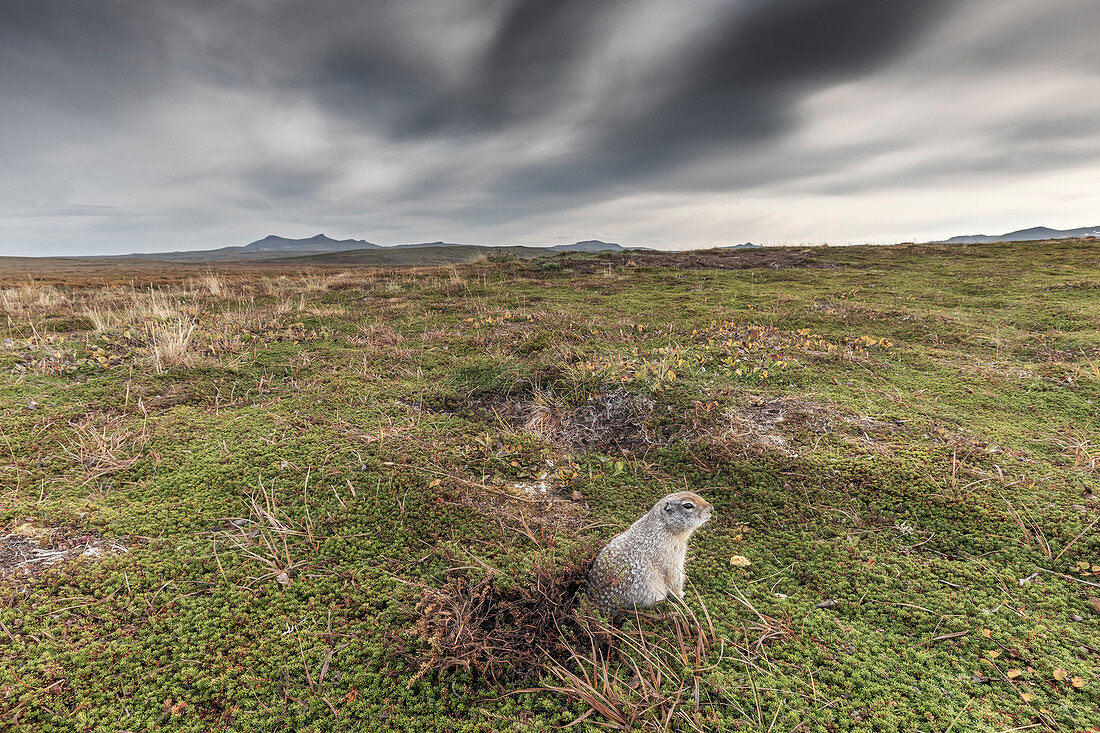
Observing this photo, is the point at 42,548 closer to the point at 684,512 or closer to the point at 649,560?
the point at 649,560

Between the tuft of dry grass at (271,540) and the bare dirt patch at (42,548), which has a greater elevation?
the bare dirt patch at (42,548)

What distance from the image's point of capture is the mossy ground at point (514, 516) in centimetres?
226

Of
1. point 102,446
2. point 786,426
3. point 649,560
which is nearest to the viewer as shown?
point 649,560

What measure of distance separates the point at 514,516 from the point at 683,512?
58.1 inches

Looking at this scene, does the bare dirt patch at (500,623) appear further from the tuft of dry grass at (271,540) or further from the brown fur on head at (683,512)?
the tuft of dry grass at (271,540)

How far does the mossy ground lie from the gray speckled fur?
42cm

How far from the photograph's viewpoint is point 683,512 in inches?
115

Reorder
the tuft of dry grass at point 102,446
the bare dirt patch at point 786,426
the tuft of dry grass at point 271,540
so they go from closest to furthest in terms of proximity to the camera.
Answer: the tuft of dry grass at point 271,540
the tuft of dry grass at point 102,446
the bare dirt patch at point 786,426

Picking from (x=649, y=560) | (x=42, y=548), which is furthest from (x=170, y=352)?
(x=649, y=560)

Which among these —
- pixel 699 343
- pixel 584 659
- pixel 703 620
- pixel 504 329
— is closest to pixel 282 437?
pixel 584 659

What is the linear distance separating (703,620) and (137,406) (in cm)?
672

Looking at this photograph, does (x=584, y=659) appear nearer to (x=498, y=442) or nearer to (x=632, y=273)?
(x=498, y=442)

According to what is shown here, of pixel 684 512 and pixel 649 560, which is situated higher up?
pixel 684 512

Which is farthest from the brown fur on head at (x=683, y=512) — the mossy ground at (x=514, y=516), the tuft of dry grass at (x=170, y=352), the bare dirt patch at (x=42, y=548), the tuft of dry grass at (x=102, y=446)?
the tuft of dry grass at (x=170, y=352)
